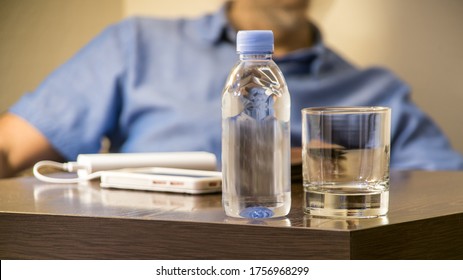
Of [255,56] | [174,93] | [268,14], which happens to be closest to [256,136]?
[255,56]

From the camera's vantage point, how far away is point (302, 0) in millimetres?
2457

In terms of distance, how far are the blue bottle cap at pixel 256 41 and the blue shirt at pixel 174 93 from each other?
1.35 meters

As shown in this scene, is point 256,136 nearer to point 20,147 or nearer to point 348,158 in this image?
point 348,158

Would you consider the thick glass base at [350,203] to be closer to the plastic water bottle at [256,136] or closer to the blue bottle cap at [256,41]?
the plastic water bottle at [256,136]

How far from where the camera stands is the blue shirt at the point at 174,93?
89.4 inches

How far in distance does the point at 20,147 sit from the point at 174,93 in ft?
1.47

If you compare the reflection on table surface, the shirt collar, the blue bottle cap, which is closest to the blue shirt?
the shirt collar

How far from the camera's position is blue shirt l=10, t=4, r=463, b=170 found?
227cm

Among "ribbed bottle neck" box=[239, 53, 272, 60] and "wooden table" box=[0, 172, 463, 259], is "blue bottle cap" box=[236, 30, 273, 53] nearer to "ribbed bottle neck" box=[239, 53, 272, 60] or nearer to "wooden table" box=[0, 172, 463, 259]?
"ribbed bottle neck" box=[239, 53, 272, 60]

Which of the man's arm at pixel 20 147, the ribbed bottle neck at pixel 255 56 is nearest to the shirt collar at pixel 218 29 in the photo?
the man's arm at pixel 20 147

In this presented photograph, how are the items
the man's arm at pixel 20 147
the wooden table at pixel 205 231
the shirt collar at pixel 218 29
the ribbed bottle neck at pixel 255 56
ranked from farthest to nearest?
the shirt collar at pixel 218 29
the man's arm at pixel 20 147
the ribbed bottle neck at pixel 255 56
the wooden table at pixel 205 231

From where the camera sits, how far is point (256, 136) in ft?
2.96

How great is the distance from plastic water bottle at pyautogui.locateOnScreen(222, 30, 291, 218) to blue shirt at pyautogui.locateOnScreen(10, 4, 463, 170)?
1301 mm
